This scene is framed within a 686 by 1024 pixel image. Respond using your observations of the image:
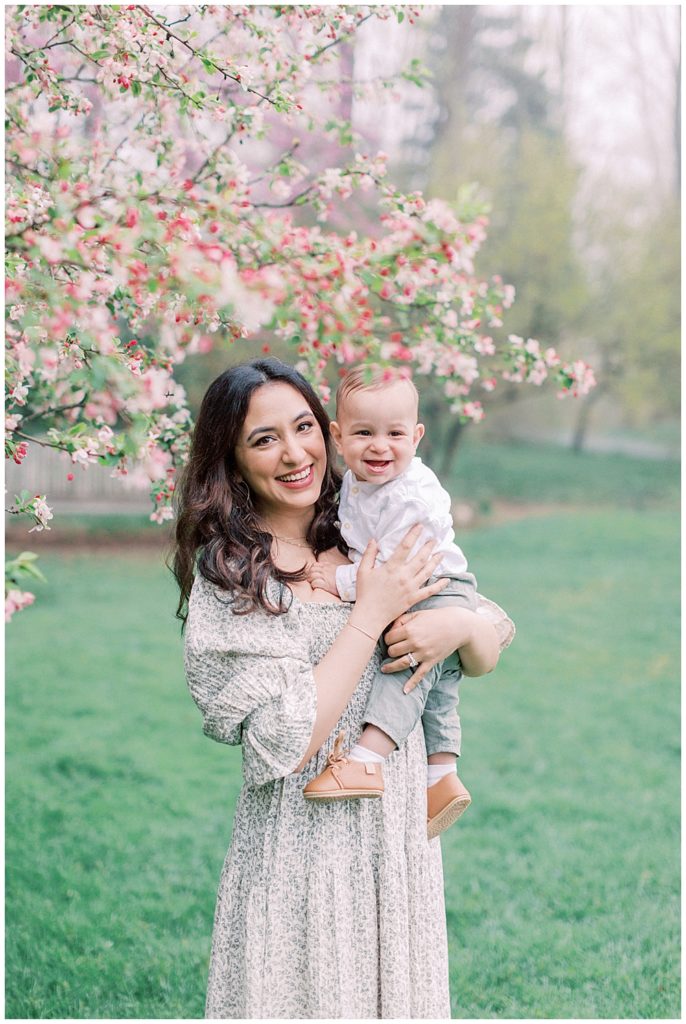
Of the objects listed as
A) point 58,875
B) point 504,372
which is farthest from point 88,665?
point 504,372

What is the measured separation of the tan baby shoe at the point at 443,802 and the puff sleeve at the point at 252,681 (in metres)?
0.42

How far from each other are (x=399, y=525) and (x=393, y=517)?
3 centimetres

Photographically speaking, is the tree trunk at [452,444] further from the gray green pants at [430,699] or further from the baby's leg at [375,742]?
the baby's leg at [375,742]

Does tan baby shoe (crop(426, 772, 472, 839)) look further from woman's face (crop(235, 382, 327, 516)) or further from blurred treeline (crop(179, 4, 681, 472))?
blurred treeline (crop(179, 4, 681, 472))

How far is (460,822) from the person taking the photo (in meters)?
5.12

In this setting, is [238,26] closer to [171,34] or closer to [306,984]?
[171,34]

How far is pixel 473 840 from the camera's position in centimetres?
492

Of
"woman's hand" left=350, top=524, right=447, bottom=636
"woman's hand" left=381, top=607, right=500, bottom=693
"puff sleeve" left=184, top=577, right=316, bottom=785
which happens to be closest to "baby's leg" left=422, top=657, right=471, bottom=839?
"woman's hand" left=381, top=607, right=500, bottom=693

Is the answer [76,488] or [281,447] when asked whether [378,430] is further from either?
[76,488]

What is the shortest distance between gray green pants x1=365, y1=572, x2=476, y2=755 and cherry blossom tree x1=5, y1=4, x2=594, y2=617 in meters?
0.58

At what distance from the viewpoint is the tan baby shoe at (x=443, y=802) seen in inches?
85.1

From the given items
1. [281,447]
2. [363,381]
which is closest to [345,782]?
[281,447]

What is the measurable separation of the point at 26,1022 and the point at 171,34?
290 centimetres

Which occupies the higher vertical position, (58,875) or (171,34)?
(171,34)
